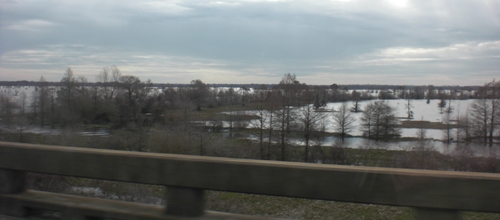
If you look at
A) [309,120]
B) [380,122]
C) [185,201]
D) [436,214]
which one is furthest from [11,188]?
[309,120]

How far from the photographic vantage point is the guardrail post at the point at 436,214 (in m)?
3.05

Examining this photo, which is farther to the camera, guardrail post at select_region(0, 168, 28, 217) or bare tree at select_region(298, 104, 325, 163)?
bare tree at select_region(298, 104, 325, 163)

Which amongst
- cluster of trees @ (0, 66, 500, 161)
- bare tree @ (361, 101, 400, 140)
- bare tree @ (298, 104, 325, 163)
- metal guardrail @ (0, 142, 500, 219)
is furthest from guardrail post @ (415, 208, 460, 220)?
bare tree @ (298, 104, 325, 163)

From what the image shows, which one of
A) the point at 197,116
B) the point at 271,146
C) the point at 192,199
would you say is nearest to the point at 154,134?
the point at 197,116

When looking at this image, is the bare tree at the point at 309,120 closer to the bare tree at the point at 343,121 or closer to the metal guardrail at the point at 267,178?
the bare tree at the point at 343,121

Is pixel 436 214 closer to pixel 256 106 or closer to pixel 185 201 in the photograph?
pixel 185 201

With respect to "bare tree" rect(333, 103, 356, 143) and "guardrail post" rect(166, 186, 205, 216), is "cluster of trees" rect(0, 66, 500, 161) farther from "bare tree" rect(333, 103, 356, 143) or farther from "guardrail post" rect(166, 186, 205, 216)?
"guardrail post" rect(166, 186, 205, 216)

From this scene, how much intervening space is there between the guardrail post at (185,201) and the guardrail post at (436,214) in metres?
1.97

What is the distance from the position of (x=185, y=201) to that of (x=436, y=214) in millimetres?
2233

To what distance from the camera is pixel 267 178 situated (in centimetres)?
343

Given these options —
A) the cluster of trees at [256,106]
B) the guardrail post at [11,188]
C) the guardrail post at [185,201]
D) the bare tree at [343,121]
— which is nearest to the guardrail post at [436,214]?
the guardrail post at [185,201]

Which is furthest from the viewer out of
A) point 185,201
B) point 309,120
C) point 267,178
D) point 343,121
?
point 309,120

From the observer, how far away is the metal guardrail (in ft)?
9.92

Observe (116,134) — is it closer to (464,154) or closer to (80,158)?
(80,158)
